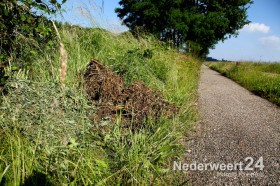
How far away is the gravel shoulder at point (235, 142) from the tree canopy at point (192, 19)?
41.2 ft

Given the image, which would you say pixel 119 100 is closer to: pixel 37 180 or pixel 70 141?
pixel 70 141

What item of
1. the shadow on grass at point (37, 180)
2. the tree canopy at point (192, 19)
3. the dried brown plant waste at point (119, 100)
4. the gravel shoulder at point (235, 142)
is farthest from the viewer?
the tree canopy at point (192, 19)

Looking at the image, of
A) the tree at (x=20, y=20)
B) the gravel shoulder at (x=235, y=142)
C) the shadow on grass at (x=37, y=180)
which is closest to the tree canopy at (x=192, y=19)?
the gravel shoulder at (x=235, y=142)

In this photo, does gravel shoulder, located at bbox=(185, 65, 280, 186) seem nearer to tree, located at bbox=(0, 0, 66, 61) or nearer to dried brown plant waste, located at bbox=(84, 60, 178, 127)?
dried brown plant waste, located at bbox=(84, 60, 178, 127)

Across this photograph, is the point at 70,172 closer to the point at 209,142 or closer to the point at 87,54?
the point at 209,142

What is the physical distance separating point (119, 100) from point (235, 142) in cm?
139

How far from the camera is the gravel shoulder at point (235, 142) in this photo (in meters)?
2.06

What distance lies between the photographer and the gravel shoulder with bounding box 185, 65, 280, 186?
206 cm

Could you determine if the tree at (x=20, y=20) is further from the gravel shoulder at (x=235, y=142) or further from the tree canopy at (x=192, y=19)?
the tree canopy at (x=192, y=19)

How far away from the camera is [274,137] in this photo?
3055 millimetres

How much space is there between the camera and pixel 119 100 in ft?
9.90

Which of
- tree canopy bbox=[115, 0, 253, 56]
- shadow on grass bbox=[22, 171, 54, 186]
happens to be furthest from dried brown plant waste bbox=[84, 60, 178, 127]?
tree canopy bbox=[115, 0, 253, 56]

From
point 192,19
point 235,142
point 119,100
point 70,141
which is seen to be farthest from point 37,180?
point 192,19

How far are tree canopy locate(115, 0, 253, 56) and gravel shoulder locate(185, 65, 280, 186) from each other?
41.2 feet
